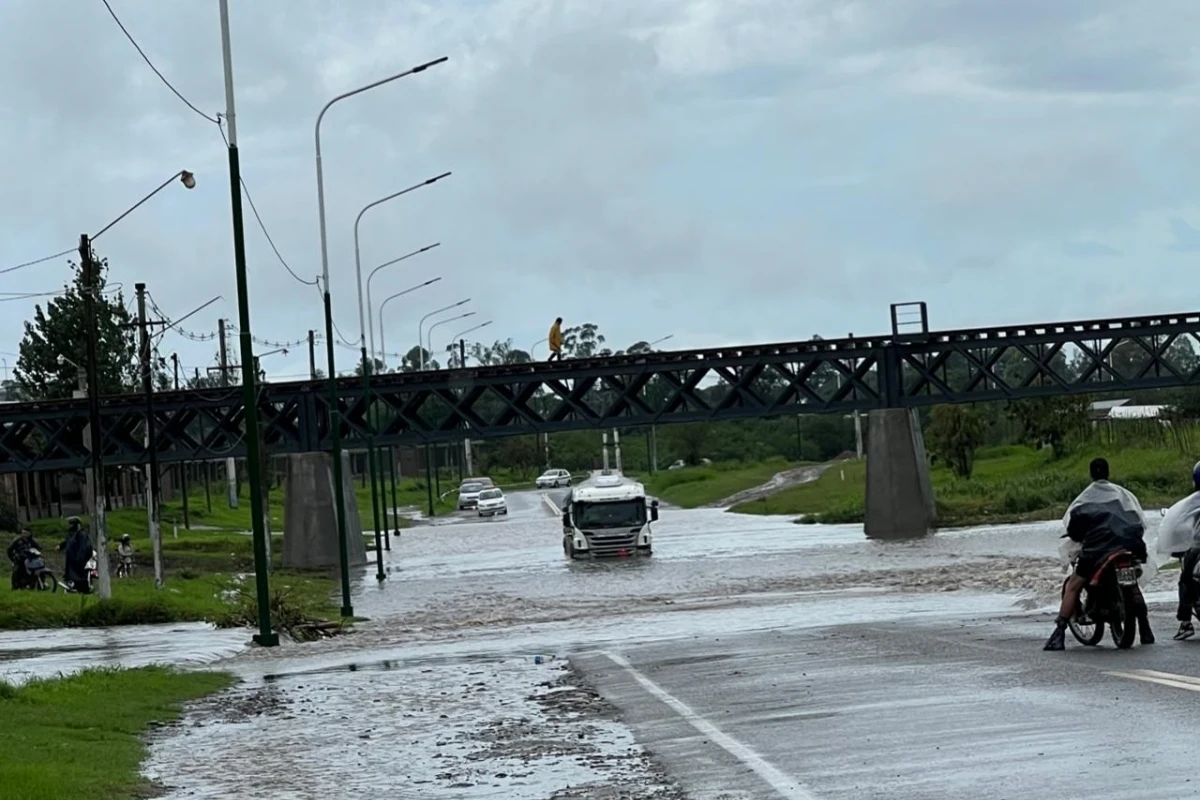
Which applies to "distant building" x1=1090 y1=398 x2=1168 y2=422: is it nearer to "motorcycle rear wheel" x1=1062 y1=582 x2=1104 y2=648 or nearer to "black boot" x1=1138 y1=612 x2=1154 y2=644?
"motorcycle rear wheel" x1=1062 y1=582 x2=1104 y2=648

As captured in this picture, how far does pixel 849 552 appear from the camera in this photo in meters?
61.7

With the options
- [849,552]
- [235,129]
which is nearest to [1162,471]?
[849,552]

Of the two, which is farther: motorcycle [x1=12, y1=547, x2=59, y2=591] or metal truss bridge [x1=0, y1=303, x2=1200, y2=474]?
metal truss bridge [x1=0, y1=303, x2=1200, y2=474]

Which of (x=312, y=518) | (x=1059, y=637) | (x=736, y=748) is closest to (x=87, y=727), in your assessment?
(x=736, y=748)

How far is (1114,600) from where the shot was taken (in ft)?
58.2

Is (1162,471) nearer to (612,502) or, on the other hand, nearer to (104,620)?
(612,502)

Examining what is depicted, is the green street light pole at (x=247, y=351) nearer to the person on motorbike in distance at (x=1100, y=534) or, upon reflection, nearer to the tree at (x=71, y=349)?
the person on motorbike in distance at (x=1100, y=534)

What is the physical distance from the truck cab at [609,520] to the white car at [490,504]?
5018cm

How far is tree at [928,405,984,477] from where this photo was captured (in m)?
103

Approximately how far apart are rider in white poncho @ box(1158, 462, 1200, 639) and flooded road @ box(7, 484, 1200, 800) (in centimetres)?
37

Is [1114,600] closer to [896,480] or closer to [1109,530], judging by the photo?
[1109,530]

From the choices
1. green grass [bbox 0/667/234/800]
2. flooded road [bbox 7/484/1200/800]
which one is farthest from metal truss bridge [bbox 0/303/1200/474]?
green grass [bbox 0/667/234/800]

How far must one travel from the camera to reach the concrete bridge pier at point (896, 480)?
244 ft

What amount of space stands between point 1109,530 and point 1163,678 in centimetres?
314
